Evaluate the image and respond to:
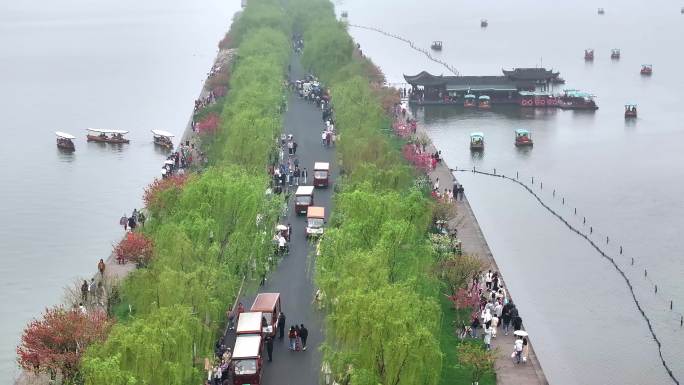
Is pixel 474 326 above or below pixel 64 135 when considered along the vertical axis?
below

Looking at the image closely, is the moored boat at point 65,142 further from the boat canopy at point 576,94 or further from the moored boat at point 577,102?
the boat canopy at point 576,94

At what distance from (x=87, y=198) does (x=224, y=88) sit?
19.7 meters

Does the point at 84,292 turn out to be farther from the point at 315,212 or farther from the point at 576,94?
the point at 576,94

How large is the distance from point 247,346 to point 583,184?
110 ft

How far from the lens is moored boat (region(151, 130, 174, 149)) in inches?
2643

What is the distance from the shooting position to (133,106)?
81.3 m

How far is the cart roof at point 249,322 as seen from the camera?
29.7 m

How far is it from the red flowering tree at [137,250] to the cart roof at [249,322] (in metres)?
6.77

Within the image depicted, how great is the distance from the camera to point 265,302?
31875mm

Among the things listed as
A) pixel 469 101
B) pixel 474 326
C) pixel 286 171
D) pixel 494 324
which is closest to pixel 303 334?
pixel 474 326

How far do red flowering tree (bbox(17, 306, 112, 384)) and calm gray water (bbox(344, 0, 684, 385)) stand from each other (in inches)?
621

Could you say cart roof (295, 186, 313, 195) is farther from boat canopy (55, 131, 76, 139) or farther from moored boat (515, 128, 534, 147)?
boat canopy (55, 131, 76, 139)

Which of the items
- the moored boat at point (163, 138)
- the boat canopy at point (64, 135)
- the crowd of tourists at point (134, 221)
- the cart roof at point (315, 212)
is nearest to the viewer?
the cart roof at point (315, 212)

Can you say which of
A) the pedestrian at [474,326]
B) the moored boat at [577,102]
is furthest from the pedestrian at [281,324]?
the moored boat at [577,102]
